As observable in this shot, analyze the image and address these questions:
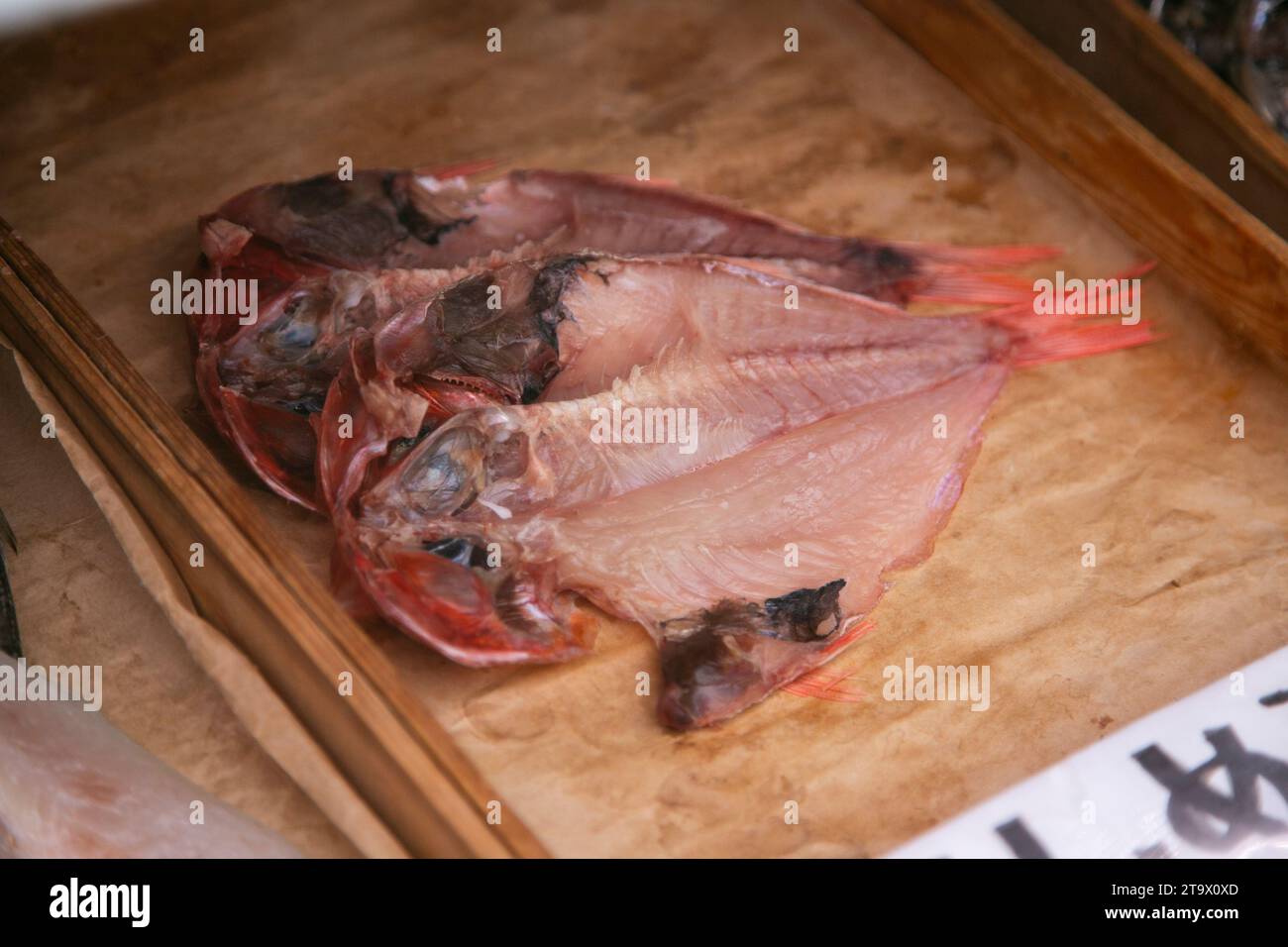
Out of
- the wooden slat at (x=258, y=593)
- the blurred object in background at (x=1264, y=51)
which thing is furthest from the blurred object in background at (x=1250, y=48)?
the wooden slat at (x=258, y=593)

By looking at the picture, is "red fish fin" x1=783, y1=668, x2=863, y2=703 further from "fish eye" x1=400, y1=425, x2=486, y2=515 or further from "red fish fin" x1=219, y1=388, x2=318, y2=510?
"red fish fin" x1=219, y1=388, x2=318, y2=510

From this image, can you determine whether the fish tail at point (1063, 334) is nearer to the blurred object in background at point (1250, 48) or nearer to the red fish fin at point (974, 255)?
the red fish fin at point (974, 255)

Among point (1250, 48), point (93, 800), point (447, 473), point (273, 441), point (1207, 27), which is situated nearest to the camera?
point (93, 800)

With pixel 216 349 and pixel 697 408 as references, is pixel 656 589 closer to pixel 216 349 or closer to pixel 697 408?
pixel 697 408

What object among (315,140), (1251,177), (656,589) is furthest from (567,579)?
(1251,177)

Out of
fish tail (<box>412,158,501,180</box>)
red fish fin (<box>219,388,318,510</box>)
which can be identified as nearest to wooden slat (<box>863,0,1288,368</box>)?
fish tail (<box>412,158,501,180</box>)

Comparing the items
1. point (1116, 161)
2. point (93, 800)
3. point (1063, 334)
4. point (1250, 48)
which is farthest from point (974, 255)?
point (93, 800)

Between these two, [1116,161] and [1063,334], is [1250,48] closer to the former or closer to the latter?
[1116,161]
